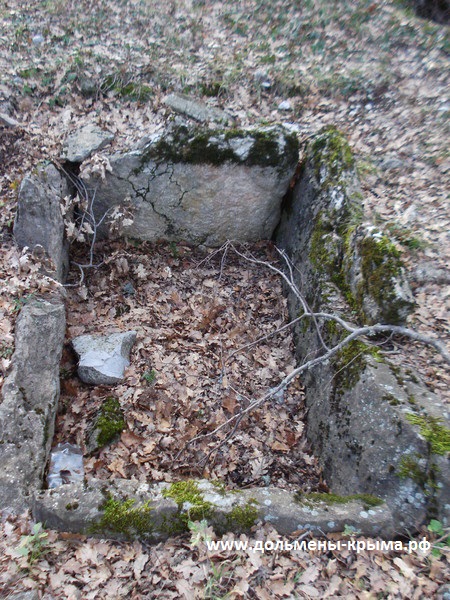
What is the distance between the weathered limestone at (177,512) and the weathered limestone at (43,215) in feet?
9.35

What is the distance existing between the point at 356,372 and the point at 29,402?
3.18 metres

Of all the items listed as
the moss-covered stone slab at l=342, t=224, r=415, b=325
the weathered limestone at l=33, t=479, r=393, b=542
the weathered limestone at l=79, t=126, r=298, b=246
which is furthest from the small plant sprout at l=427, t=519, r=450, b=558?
the weathered limestone at l=79, t=126, r=298, b=246

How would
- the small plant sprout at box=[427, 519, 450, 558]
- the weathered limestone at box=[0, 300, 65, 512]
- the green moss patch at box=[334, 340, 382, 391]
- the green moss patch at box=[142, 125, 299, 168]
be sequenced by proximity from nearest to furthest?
the small plant sprout at box=[427, 519, 450, 558] → the weathered limestone at box=[0, 300, 65, 512] → the green moss patch at box=[334, 340, 382, 391] → the green moss patch at box=[142, 125, 299, 168]

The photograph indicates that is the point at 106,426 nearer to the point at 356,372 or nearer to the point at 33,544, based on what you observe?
the point at 33,544

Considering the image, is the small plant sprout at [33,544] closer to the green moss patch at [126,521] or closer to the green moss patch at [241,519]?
the green moss patch at [126,521]

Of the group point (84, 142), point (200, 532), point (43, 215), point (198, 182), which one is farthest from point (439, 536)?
point (84, 142)

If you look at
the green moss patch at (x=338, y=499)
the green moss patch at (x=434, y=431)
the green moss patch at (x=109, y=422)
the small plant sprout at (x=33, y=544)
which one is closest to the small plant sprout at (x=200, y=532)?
the green moss patch at (x=338, y=499)

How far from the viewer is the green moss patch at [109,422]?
4312 millimetres

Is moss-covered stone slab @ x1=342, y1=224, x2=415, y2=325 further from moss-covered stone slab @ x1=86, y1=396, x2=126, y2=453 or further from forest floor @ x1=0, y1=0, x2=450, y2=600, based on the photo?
moss-covered stone slab @ x1=86, y1=396, x2=126, y2=453

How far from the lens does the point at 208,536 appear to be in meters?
3.11

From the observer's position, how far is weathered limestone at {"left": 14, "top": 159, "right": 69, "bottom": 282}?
504 centimetres

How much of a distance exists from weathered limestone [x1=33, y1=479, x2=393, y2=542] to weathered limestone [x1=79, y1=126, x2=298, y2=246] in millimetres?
4183

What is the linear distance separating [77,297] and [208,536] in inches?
150

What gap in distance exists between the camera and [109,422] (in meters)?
4.41
